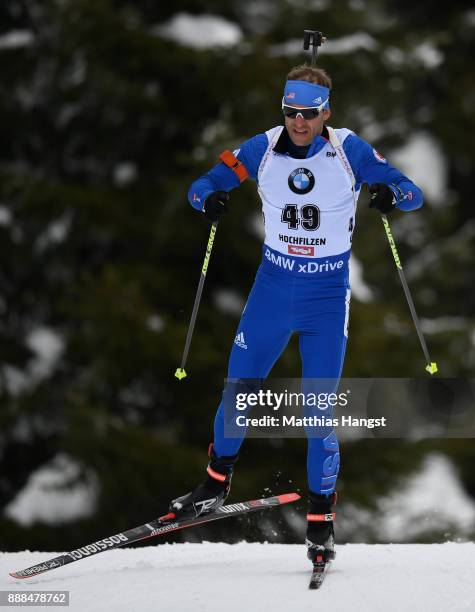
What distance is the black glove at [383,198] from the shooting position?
18.4 feet

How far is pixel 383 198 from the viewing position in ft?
18.4

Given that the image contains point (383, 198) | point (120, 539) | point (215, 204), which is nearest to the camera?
point (383, 198)

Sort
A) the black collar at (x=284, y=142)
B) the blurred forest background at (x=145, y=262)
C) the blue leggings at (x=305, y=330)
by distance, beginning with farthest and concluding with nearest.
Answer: the blurred forest background at (x=145, y=262)
the blue leggings at (x=305, y=330)
the black collar at (x=284, y=142)

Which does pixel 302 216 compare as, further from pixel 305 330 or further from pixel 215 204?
pixel 305 330

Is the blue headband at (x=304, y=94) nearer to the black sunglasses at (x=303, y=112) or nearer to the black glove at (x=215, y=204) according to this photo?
the black sunglasses at (x=303, y=112)

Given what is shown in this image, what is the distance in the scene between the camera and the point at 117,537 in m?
6.22

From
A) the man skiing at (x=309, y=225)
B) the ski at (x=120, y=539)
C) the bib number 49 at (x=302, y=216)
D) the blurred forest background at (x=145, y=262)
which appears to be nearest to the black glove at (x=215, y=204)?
the man skiing at (x=309, y=225)

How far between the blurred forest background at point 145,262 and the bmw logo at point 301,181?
15.7 feet

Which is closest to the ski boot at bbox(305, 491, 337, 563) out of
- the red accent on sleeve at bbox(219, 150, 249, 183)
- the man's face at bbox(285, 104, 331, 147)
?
the red accent on sleeve at bbox(219, 150, 249, 183)

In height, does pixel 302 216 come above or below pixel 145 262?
below

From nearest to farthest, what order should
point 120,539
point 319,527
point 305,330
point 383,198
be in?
point 383,198
point 305,330
point 319,527
point 120,539

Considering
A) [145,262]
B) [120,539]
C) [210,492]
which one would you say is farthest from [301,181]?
[145,262]

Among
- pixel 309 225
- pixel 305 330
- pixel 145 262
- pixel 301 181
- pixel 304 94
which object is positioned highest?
pixel 145 262

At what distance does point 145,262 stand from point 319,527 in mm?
6228
